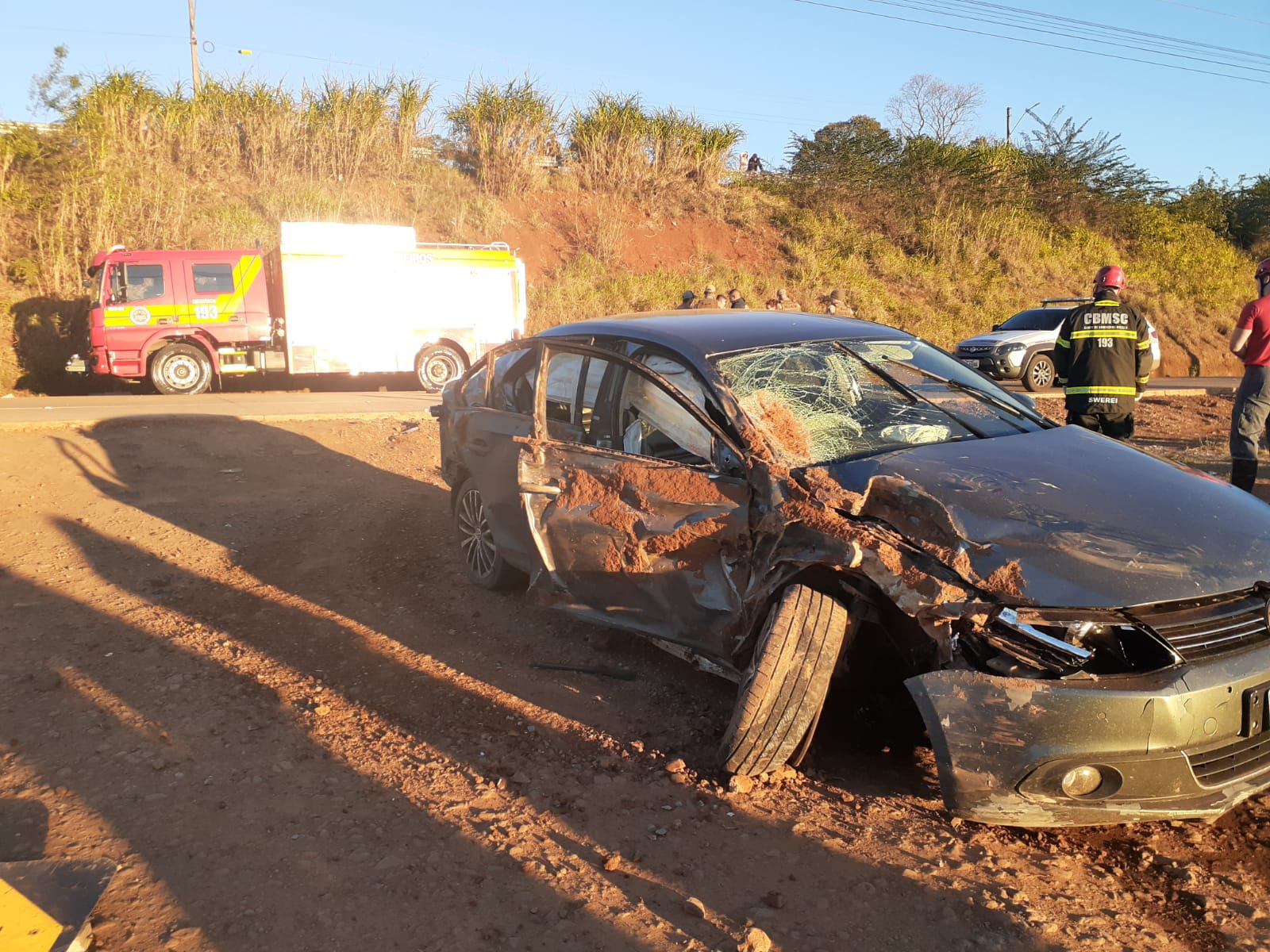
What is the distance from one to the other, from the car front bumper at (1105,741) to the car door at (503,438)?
2.38m

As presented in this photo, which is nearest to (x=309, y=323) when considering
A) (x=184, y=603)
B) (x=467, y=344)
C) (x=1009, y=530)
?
(x=467, y=344)

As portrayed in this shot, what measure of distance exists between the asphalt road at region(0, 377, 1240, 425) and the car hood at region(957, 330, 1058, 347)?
0.92 m

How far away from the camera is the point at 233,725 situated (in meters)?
3.97

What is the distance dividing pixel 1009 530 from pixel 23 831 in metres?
3.36

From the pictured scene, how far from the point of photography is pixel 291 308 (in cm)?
1608

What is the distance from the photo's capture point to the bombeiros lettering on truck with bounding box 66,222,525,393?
15.7 meters

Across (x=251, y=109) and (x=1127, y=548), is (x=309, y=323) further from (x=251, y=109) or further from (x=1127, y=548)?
(x=1127, y=548)

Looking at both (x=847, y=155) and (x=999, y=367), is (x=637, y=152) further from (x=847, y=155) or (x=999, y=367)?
(x=999, y=367)

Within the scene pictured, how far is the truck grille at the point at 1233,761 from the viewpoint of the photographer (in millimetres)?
2693

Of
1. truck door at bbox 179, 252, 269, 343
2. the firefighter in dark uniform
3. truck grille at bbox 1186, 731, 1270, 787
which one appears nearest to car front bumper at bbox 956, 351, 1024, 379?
the firefighter in dark uniform

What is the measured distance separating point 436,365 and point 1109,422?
1281 centimetres

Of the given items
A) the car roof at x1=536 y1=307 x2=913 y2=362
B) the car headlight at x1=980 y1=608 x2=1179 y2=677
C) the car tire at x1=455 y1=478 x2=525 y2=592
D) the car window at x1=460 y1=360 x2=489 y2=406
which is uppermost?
the car roof at x1=536 y1=307 x2=913 y2=362

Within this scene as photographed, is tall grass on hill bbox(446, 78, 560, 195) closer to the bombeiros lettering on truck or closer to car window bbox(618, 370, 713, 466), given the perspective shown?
the bombeiros lettering on truck

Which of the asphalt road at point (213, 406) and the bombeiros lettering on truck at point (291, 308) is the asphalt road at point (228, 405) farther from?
the bombeiros lettering on truck at point (291, 308)
